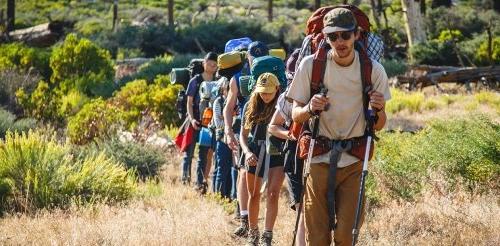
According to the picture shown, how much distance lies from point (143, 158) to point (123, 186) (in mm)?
1888

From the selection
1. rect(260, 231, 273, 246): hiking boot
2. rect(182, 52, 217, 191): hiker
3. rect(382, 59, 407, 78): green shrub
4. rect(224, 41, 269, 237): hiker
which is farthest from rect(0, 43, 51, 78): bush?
rect(260, 231, 273, 246): hiking boot

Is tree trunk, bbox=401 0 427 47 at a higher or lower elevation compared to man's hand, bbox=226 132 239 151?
lower

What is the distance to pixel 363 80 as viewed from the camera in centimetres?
417

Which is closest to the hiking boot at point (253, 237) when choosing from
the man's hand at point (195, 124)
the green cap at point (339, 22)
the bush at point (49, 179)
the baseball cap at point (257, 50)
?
the baseball cap at point (257, 50)

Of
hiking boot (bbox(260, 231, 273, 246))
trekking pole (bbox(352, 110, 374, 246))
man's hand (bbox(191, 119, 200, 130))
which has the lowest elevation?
hiking boot (bbox(260, 231, 273, 246))

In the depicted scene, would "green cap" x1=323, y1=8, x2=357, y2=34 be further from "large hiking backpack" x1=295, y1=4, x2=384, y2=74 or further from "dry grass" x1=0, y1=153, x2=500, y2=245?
"dry grass" x1=0, y1=153, x2=500, y2=245

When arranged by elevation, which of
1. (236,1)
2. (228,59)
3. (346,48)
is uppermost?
(346,48)

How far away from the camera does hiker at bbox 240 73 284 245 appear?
18.5 ft

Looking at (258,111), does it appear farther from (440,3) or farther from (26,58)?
(440,3)

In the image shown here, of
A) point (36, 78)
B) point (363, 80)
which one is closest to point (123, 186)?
point (363, 80)

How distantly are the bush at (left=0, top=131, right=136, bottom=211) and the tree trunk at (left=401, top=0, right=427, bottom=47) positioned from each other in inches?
631

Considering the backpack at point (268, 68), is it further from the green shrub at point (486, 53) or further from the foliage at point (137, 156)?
the green shrub at point (486, 53)

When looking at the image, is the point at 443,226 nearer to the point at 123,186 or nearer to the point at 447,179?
the point at 447,179

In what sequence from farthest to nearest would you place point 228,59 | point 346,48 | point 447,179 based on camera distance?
point 447,179 < point 228,59 < point 346,48
